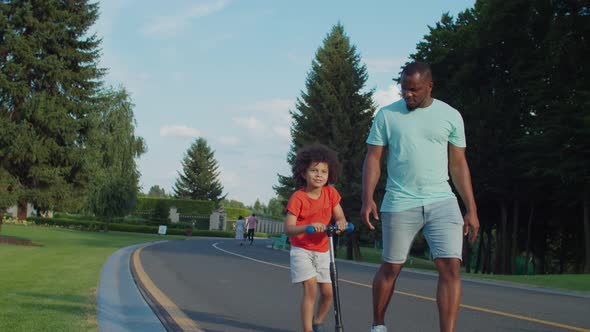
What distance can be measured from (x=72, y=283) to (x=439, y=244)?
284 inches

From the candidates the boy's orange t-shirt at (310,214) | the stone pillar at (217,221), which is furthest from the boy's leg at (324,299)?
the stone pillar at (217,221)

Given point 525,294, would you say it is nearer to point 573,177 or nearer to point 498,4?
point 573,177

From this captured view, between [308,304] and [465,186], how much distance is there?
1.56 meters

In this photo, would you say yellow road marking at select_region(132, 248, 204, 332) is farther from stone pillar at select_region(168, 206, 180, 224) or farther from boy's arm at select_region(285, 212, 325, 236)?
stone pillar at select_region(168, 206, 180, 224)

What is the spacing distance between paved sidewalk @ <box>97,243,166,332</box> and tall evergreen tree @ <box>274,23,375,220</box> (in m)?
27.8

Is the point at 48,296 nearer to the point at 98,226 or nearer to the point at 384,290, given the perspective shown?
the point at 384,290

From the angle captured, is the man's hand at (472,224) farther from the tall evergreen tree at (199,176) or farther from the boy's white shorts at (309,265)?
the tall evergreen tree at (199,176)

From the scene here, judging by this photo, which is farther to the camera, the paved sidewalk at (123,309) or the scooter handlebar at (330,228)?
the paved sidewalk at (123,309)

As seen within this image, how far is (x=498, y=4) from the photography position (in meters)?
26.2

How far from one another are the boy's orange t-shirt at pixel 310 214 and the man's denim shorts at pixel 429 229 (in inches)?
21.8

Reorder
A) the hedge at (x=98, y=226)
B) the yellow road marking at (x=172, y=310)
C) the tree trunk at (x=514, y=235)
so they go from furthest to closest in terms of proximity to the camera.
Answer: the hedge at (x=98, y=226), the tree trunk at (x=514, y=235), the yellow road marking at (x=172, y=310)

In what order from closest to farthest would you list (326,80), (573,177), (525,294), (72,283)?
(72,283) → (525,294) → (573,177) → (326,80)

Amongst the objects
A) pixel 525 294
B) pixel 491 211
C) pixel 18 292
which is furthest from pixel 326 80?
pixel 18 292

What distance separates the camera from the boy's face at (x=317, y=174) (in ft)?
17.9
